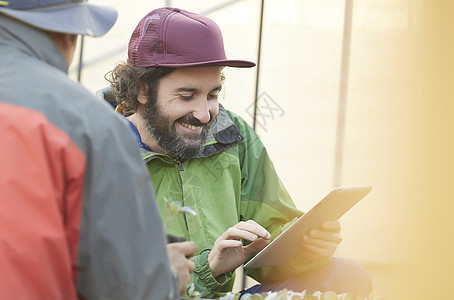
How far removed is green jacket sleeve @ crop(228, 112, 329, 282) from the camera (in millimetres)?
2020

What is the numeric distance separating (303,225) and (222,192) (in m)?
0.31

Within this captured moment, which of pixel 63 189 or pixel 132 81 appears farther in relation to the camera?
pixel 132 81

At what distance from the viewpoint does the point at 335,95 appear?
3.82m

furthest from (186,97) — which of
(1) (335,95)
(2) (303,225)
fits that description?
(1) (335,95)

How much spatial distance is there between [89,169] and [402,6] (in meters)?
2.98

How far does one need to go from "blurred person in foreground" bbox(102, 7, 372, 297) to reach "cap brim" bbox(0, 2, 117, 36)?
0.72 m

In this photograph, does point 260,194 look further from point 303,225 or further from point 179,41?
point 179,41

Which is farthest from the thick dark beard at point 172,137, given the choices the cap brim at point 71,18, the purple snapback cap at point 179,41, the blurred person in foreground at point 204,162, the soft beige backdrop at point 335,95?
the soft beige backdrop at point 335,95

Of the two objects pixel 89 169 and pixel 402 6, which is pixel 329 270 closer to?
pixel 89 169

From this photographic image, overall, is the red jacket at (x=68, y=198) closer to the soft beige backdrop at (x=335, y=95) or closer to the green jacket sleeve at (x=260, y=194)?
the green jacket sleeve at (x=260, y=194)

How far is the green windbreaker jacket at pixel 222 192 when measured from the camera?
6.08ft

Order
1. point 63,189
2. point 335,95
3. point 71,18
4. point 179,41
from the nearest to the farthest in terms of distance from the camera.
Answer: point 63,189
point 71,18
point 179,41
point 335,95

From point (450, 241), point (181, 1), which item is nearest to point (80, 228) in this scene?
point (450, 241)

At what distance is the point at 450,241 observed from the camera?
119 inches
